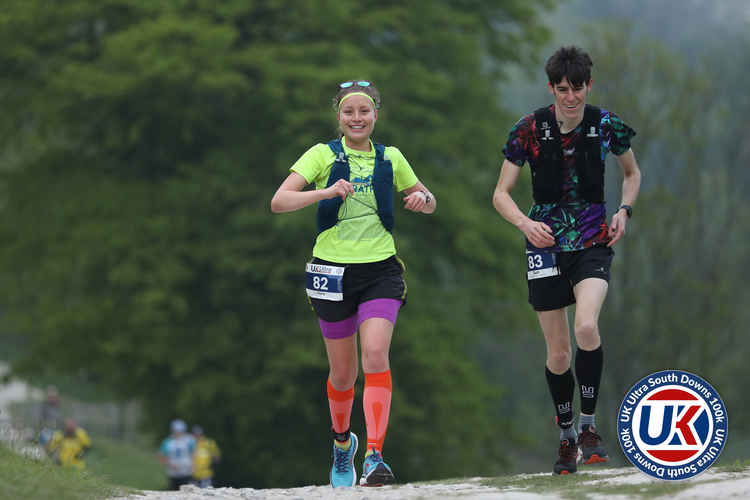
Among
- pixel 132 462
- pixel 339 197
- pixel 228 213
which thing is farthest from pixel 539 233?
pixel 132 462

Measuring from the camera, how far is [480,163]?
72.4 ft

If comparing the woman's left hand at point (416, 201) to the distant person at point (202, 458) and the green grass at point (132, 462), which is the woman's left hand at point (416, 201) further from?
the green grass at point (132, 462)

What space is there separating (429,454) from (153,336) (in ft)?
17.1

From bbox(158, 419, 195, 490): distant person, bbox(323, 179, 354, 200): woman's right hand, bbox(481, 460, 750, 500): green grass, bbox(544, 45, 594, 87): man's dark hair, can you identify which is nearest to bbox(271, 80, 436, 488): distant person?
bbox(323, 179, 354, 200): woman's right hand

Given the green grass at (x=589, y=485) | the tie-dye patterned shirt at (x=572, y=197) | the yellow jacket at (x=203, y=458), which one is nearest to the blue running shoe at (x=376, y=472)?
the green grass at (x=589, y=485)

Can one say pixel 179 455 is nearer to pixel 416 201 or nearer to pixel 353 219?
pixel 353 219

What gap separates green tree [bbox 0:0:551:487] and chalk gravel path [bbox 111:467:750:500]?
38.5 feet

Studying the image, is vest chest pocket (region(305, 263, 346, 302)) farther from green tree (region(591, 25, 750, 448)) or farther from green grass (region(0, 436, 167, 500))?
green tree (region(591, 25, 750, 448))

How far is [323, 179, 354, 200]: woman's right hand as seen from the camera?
6441 millimetres

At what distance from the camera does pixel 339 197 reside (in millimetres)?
6777

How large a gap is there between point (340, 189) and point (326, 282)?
0.66m

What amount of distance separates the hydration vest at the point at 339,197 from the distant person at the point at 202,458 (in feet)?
41.2

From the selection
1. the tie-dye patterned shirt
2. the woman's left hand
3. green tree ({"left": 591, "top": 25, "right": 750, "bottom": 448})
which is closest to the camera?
the tie-dye patterned shirt

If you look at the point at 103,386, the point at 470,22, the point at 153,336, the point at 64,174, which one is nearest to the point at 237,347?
the point at 153,336
